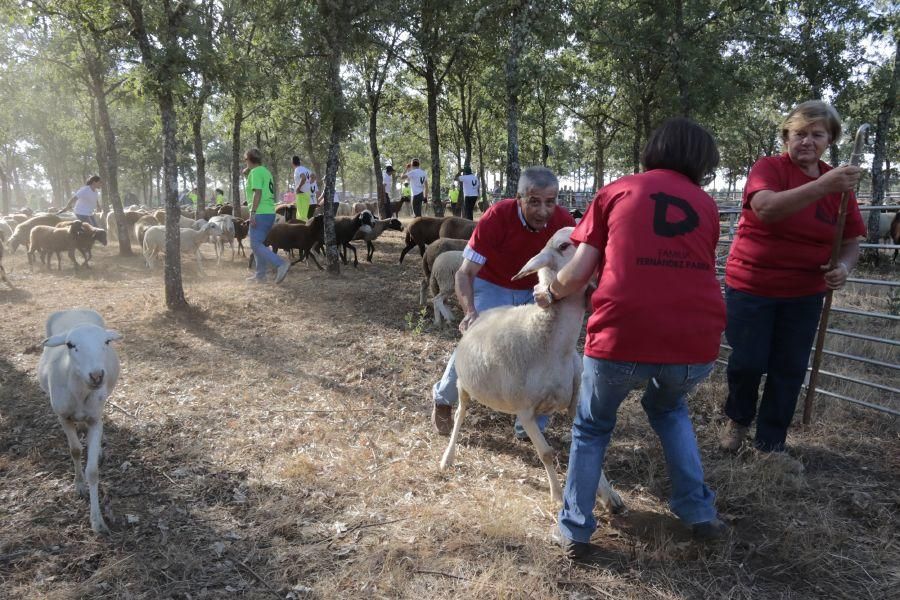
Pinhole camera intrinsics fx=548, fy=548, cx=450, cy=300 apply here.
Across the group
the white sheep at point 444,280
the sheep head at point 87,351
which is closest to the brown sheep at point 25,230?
the white sheep at point 444,280

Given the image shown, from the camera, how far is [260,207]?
10031 mm

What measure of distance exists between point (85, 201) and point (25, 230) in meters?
2.36

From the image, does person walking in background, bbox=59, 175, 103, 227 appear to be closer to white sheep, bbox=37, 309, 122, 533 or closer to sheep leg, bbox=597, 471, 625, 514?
white sheep, bbox=37, 309, 122, 533

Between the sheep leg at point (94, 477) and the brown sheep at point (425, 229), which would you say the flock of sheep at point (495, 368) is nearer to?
the sheep leg at point (94, 477)

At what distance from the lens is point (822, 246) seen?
3404mm

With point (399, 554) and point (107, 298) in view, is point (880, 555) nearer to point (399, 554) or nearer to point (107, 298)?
point (399, 554)

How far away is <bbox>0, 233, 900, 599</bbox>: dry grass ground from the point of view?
9.16 ft

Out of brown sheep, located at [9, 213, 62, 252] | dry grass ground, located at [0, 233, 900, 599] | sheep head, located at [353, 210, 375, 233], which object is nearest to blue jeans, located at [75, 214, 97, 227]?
brown sheep, located at [9, 213, 62, 252]

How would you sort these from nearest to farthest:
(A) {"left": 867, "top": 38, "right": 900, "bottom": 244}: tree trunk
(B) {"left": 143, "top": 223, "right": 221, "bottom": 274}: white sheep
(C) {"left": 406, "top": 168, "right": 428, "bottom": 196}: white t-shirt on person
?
(B) {"left": 143, "top": 223, "right": 221, "bottom": 274}: white sheep
(A) {"left": 867, "top": 38, "right": 900, "bottom": 244}: tree trunk
(C) {"left": 406, "top": 168, "right": 428, "bottom": 196}: white t-shirt on person

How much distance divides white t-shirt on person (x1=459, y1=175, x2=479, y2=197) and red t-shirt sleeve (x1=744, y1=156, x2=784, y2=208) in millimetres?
13257

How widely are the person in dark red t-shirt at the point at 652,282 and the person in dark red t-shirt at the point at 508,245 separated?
1.00 meters

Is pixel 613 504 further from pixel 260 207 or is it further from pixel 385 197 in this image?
pixel 385 197

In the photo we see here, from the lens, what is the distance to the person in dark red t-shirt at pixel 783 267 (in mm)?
3266

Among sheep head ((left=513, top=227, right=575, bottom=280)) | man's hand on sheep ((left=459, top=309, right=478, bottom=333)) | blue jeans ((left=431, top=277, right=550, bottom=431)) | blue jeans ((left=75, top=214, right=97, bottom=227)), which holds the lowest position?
man's hand on sheep ((left=459, top=309, right=478, bottom=333))
